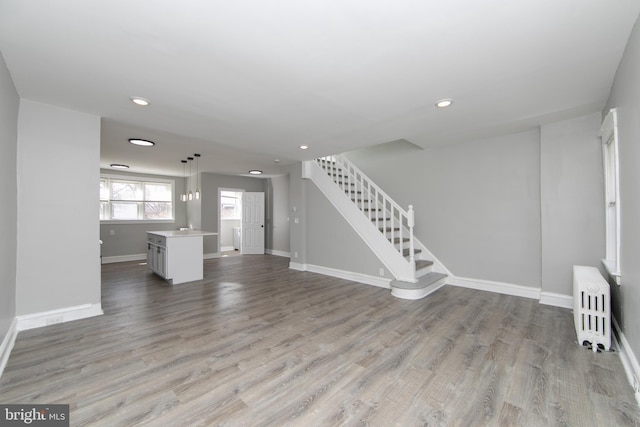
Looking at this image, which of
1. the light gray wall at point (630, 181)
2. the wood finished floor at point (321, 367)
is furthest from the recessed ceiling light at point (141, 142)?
the light gray wall at point (630, 181)

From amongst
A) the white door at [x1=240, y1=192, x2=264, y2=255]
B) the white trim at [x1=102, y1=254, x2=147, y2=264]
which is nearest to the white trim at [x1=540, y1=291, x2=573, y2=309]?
the white door at [x1=240, y1=192, x2=264, y2=255]

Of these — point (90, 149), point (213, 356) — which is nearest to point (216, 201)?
point (90, 149)

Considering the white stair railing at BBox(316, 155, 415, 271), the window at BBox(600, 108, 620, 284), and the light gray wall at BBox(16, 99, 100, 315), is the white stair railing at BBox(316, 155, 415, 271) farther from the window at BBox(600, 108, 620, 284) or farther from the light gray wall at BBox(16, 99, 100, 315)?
the light gray wall at BBox(16, 99, 100, 315)

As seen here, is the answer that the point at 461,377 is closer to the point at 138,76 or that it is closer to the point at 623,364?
the point at 623,364

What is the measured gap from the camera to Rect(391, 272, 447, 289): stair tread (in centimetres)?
416

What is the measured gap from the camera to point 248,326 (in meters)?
3.07

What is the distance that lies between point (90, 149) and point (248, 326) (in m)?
2.93

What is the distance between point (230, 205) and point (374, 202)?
630 cm

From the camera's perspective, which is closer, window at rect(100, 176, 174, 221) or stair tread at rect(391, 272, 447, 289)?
stair tread at rect(391, 272, 447, 289)

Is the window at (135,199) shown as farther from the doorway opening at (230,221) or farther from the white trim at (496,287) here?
the white trim at (496,287)

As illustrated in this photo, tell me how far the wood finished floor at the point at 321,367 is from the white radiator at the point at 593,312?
0.14 metres

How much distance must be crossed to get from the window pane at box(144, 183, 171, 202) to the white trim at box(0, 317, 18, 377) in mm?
5908

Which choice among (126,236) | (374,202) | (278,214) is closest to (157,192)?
(126,236)

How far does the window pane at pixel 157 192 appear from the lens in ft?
26.5
